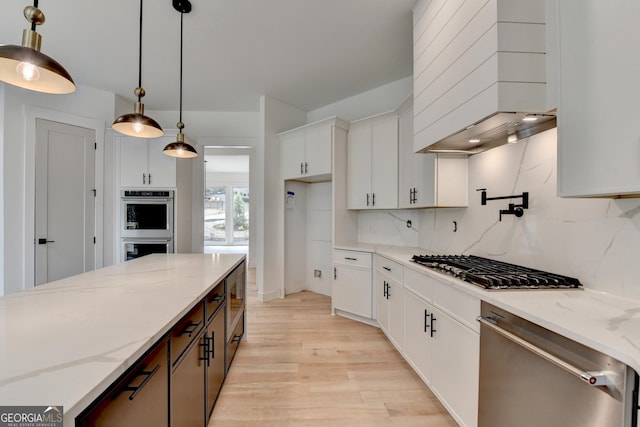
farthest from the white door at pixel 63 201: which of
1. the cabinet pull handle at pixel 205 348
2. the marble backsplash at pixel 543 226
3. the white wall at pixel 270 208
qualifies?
the marble backsplash at pixel 543 226

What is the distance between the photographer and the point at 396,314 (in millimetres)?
2484

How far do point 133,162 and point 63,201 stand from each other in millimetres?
955

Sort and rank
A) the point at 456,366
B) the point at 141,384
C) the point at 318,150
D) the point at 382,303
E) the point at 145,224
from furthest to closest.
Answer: the point at 145,224 → the point at 318,150 → the point at 382,303 → the point at 456,366 → the point at 141,384

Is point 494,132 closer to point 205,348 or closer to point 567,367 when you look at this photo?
point 567,367

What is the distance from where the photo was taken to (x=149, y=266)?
2068mm

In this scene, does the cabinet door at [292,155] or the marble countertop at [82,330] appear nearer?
the marble countertop at [82,330]

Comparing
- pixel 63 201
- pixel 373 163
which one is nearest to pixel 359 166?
pixel 373 163

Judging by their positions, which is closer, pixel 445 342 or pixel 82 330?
pixel 82 330

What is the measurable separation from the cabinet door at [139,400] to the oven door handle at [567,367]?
55.0 inches

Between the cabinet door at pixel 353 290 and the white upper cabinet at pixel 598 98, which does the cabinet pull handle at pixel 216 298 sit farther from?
the white upper cabinet at pixel 598 98

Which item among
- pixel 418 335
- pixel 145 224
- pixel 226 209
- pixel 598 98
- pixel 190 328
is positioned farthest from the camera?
pixel 226 209

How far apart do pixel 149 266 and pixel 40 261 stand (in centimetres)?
254

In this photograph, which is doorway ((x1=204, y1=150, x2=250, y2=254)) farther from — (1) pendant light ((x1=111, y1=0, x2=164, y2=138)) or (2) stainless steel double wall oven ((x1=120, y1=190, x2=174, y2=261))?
(1) pendant light ((x1=111, y1=0, x2=164, y2=138))

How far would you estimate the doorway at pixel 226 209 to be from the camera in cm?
1005
